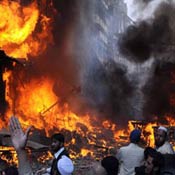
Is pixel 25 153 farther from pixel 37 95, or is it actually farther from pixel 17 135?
pixel 37 95

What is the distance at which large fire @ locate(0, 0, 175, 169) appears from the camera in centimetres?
2264

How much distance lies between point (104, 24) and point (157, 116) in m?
30.5

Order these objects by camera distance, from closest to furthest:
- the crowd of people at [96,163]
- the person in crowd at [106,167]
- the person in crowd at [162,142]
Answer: the person in crowd at [106,167]
the crowd of people at [96,163]
the person in crowd at [162,142]

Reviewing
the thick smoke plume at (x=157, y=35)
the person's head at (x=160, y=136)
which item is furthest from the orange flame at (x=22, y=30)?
the person's head at (x=160, y=136)

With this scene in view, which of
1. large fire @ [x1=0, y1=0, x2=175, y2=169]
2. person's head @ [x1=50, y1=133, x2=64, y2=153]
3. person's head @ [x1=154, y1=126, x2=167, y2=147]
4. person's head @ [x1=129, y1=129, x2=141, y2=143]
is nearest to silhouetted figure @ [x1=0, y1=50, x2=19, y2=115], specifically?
large fire @ [x1=0, y1=0, x2=175, y2=169]

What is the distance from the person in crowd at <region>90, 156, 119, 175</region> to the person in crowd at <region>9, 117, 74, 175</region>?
0.67 meters

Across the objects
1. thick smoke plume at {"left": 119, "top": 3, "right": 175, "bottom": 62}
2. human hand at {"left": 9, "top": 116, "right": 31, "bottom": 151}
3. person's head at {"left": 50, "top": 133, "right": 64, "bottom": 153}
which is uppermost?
thick smoke plume at {"left": 119, "top": 3, "right": 175, "bottom": 62}

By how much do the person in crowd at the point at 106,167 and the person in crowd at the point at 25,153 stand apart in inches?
26.3

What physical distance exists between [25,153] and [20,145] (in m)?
0.12

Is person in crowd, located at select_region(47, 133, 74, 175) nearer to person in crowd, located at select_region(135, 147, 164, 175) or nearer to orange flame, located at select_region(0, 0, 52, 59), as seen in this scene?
person in crowd, located at select_region(135, 147, 164, 175)

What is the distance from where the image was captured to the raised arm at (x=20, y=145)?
448 cm

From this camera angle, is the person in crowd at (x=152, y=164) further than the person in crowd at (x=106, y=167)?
Yes

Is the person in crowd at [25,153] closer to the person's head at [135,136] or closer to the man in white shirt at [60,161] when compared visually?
the man in white shirt at [60,161]

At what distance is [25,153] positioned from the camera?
449cm
